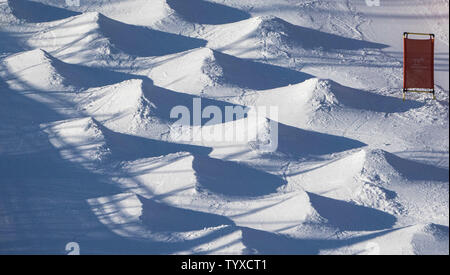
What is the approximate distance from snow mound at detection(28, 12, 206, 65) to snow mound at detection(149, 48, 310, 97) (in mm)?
362

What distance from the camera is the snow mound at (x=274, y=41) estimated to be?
7109 mm

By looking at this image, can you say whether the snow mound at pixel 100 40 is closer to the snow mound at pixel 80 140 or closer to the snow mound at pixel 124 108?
the snow mound at pixel 124 108

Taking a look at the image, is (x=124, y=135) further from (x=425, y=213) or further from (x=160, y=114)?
(x=425, y=213)

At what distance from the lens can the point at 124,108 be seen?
6367 mm

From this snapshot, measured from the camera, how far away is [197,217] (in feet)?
17.3

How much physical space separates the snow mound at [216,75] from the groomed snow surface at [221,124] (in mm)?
17

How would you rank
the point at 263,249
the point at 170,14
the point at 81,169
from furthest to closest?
the point at 170,14 < the point at 81,169 < the point at 263,249

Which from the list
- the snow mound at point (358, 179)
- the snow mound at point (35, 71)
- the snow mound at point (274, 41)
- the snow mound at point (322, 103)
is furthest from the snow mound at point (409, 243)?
the snow mound at point (35, 71)

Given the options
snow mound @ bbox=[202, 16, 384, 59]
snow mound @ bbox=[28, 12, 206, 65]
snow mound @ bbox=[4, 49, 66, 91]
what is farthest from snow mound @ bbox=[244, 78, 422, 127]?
snow mound @ bbox=[4, 49, 66, 91]

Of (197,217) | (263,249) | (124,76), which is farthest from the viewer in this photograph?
(124,76)

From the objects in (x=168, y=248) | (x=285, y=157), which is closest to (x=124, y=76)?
(x=285, y=157)

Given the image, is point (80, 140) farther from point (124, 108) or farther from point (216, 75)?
point (216, 75)

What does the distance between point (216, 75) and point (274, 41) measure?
2.83 feet

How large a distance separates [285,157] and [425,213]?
1312 mm
